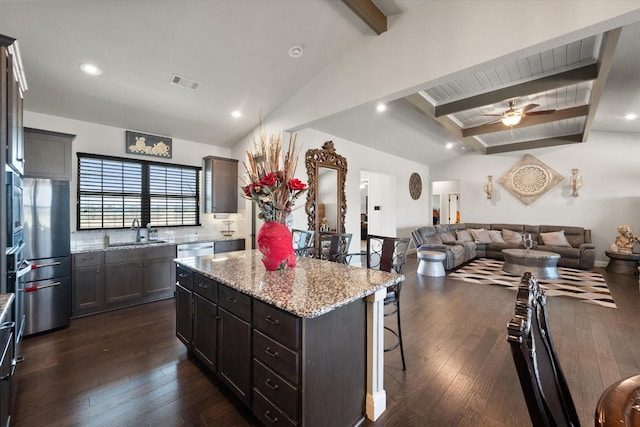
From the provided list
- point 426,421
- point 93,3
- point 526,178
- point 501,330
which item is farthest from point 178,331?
point 526,178

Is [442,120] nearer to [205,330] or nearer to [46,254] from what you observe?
[205,330]

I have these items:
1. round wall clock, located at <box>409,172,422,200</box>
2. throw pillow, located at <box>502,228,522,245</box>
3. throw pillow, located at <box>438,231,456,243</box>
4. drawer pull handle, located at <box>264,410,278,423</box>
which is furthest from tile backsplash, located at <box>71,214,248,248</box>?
throw pillow, located at <box>502,228,522,245</box>

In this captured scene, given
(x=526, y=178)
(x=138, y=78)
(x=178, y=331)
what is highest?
(x=138, y=78)

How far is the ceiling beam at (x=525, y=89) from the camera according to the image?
11.2 ft

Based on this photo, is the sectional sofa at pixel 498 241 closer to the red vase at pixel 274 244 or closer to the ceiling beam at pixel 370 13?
the ceiling beam at pixel 370 13

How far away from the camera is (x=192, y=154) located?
4.64 metres

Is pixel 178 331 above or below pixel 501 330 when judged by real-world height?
above

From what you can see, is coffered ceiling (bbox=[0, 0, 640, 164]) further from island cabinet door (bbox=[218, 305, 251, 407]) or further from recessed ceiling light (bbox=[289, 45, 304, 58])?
island cabinet door (bbox=[218, 305, 251, 407])

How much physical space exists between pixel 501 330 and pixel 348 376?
232 cm

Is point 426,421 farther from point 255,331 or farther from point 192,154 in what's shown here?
point 192,154

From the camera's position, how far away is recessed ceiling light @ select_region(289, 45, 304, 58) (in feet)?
10.1

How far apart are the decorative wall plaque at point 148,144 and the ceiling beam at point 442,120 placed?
389 centimetres

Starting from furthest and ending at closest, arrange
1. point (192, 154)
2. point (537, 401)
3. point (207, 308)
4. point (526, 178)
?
point (526, 178)
point (192, 154)
point (207, 308)
point (537, 401)

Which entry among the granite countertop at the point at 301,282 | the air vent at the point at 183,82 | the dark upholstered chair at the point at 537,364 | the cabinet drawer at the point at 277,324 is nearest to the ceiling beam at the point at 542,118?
the granite countertop at the point at 301,282
